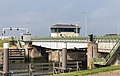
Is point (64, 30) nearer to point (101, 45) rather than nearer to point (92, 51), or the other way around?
point (101, 45)

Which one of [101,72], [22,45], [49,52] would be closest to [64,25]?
[22,45]

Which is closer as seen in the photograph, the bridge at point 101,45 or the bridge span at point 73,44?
the bridge at point 101,45

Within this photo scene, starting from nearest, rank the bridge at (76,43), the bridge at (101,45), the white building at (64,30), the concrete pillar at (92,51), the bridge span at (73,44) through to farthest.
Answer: the bridge at (101,45) → the bridge at (76,43) → the bridge span at (73,44) → the concrete pillar at (92,51) → the white building at (64,30)

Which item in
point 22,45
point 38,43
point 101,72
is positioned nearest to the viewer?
point 101,72

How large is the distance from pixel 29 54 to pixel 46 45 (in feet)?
48.1

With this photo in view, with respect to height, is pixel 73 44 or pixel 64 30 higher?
pixel 64 30

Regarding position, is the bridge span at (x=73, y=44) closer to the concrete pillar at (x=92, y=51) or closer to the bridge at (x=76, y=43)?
the bridge at (x=76, y=43)

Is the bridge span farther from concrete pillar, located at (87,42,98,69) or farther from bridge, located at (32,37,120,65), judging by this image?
concrete pillar, located at (87,42,98,69)

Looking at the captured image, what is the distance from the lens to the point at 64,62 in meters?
49.9

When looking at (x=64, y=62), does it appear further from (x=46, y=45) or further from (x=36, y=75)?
(x=46, y=45)

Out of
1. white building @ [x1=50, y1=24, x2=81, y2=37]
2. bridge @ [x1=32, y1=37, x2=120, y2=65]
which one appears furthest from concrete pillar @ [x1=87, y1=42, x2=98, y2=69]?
white building @ [x1=50, y1=24, x2=81, y2=37]

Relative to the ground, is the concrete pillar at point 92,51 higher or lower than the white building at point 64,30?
lower

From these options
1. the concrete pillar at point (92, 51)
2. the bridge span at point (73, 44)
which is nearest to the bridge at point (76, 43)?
the bridge span at point (73, 44)

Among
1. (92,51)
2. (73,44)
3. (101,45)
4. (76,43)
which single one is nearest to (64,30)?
(73,44)
